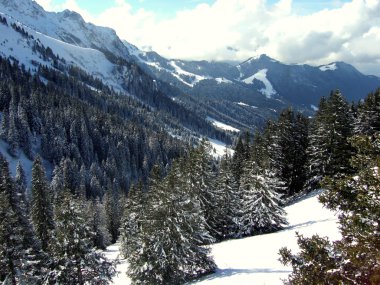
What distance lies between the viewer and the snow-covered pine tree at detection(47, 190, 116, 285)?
25047 millimetres

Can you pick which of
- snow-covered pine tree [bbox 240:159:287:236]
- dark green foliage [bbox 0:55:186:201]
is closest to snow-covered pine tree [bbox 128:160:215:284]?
snow-covered pine tree [bbox 240:159:287:236]

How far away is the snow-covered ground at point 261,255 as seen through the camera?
76.3ft

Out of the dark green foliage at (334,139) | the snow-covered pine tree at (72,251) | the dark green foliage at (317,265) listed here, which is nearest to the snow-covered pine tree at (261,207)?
the dark green foliage at (334,139)

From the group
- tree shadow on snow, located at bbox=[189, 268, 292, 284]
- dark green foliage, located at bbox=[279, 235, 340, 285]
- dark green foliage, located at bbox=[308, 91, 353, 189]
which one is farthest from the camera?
dark green foliage, located at bbox=[308, 91, 353, 189]

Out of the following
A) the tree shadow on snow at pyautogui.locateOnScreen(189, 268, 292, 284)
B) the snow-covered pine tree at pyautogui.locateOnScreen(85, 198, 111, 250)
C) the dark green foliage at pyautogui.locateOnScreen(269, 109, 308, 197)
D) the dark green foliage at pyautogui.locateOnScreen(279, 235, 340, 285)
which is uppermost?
the dark green foliage at pyautogui.locateOnScreen(269, 109, 308, 197)

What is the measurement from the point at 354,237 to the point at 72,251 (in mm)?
20363

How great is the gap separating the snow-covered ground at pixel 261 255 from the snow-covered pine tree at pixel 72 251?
7684mm

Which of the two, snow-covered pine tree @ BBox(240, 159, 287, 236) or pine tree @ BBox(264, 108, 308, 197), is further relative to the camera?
pine tree @ BBox(264, 108, 308, 197)

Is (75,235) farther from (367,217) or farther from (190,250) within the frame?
(367,217)

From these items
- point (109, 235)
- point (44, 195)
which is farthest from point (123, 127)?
point (44, 195)

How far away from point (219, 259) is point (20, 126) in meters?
123

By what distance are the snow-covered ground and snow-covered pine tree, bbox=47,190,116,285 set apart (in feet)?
25.2

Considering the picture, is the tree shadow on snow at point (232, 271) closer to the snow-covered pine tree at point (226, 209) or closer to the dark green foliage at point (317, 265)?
the dark green foliage at point (317, 265)

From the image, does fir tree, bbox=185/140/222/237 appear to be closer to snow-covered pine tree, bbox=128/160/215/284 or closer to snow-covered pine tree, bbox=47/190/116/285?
snow-covered pine tree, bbox=128/160/215/284
